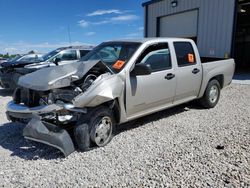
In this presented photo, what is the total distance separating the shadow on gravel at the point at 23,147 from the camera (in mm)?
3807

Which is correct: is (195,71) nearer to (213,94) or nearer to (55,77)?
(213,94)

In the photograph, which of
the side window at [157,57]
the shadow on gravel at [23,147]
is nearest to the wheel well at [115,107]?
the side window at [157,57]

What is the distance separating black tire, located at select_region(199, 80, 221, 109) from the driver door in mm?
1533

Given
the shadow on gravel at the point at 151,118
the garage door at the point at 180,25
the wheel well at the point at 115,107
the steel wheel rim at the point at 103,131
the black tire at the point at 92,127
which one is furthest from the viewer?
the garage door at the point at 180,25

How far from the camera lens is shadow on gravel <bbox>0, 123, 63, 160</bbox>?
381 centimetres

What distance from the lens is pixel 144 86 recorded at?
4.52 m

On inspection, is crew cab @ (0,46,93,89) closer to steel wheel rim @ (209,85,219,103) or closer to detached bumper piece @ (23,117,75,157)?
detached bumper piece @ (23,117,75,157)

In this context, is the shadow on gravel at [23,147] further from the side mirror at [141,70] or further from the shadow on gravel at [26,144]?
the side mirror at [141,70]

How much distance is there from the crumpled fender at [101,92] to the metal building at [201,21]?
10.0 metres

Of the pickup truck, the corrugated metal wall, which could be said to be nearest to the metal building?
the corrugated metal wall

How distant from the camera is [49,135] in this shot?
3.54m

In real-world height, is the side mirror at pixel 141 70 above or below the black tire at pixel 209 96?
above

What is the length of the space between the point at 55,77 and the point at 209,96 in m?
4.31

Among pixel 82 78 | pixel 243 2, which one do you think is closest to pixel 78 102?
pixel 82 78
